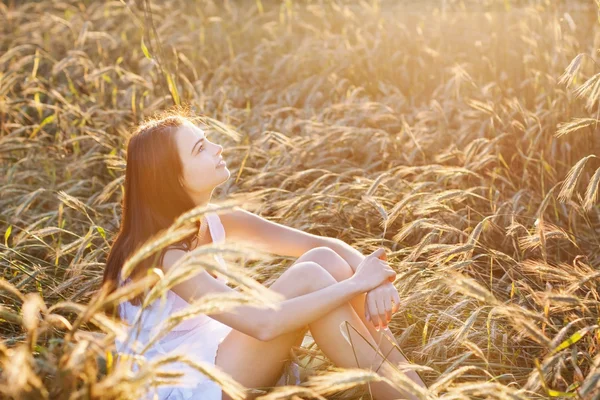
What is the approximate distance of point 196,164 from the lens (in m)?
2.55

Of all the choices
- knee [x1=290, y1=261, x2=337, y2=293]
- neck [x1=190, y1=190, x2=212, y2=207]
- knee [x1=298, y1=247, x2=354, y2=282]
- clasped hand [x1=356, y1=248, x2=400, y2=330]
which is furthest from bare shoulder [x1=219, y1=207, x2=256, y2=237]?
clasped hand [x1=356, y1=248, x2=400, y2=330]

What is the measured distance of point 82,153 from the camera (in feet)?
15.6

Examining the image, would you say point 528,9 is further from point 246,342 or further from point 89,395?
point 89,395

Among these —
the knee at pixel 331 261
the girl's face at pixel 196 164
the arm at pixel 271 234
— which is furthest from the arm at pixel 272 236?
the girl's face at pixel 196 164

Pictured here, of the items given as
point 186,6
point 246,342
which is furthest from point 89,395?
point 186,6

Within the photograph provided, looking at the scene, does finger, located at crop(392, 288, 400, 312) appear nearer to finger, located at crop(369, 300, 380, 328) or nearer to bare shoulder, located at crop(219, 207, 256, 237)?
finger, located at crop(369, 300, 380, 328)

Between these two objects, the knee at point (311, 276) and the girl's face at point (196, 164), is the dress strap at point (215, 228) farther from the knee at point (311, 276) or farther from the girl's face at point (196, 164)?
the knee at point (311, 276)

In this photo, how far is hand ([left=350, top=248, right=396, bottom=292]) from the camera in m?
2.42

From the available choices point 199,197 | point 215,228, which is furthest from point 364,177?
point 199,197

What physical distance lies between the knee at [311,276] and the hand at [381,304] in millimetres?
138

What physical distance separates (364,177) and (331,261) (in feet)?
3.52

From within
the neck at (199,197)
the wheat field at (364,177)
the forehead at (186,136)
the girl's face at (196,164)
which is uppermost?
the forehead at (186,136)

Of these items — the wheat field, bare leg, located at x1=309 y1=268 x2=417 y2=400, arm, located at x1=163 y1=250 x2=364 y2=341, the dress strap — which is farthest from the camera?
the dress strap

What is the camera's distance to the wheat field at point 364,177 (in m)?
1.83
